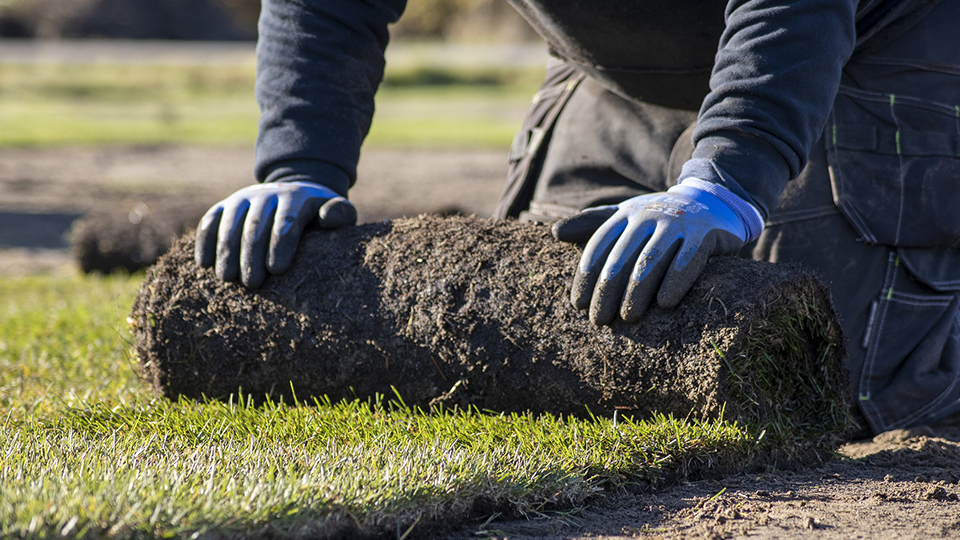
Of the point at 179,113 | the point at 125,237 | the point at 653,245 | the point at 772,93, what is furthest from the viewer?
the point at 179,113

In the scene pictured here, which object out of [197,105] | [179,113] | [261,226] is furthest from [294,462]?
[197,105]

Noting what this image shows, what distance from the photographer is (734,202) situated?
2.44 metres

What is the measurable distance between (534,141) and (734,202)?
1.37 meters

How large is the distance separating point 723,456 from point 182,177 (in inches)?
342

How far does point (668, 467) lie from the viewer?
2246 mm

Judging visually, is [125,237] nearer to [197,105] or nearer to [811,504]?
[811,504]

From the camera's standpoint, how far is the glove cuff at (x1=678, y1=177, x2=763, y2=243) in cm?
243

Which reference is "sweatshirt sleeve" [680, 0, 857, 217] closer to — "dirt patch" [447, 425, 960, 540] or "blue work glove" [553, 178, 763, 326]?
"blue work glove" [553, 178, 763, 326]

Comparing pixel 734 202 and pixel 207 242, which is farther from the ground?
pixel 734 202

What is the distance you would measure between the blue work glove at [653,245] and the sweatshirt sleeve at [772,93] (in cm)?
8

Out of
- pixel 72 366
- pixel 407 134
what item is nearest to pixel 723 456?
pixel 72 366

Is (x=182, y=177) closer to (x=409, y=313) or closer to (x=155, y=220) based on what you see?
(x=155, y=220)

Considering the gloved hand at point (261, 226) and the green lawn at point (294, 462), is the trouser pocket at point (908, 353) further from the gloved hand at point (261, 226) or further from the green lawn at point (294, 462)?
the gloved hand at point (261, 226)

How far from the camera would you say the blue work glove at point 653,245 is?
7.51 feet
